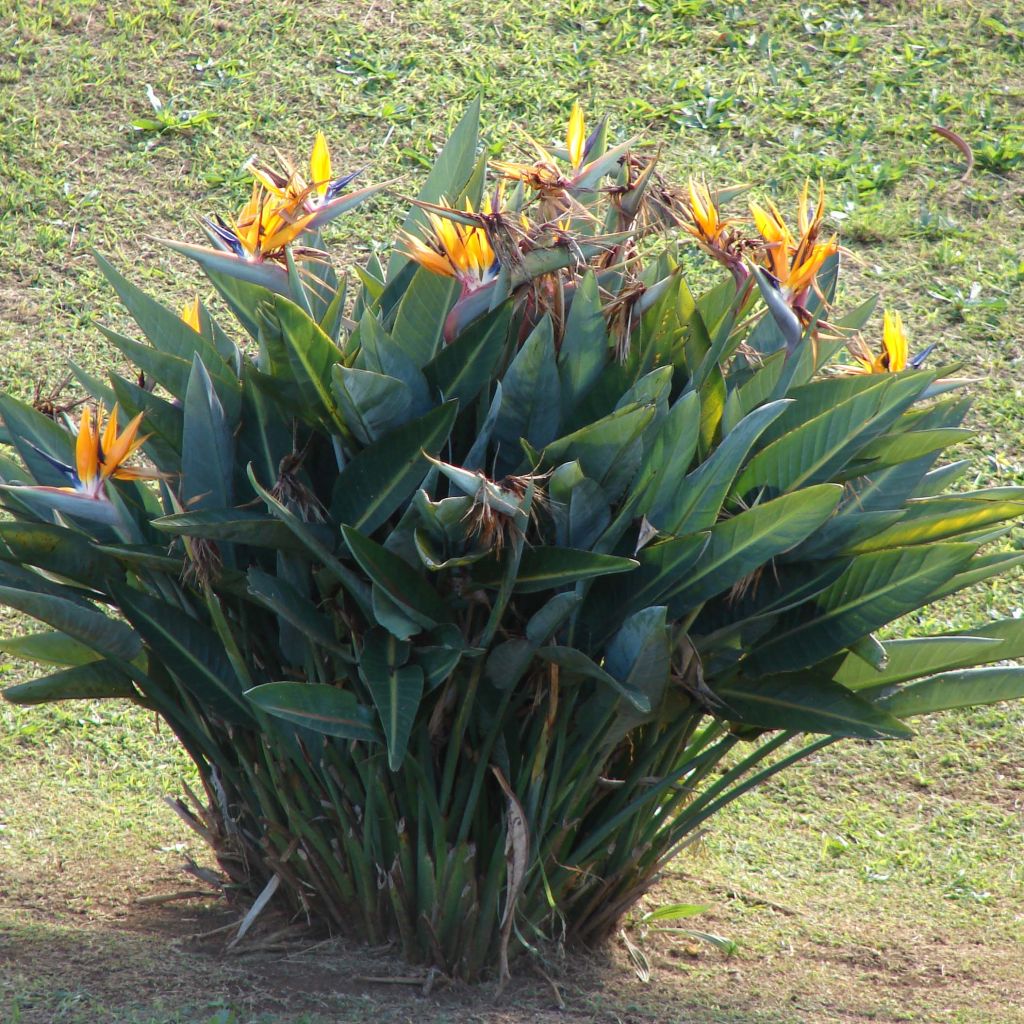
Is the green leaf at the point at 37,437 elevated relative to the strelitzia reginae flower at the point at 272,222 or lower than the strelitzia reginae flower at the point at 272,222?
lower

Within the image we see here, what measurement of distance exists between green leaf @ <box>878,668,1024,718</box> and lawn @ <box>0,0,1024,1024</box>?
697mm

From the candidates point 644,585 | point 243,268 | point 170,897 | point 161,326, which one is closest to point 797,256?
point 644,585

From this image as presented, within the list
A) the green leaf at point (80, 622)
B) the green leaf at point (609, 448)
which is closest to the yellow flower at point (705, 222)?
the green leaf at point (609, 448)

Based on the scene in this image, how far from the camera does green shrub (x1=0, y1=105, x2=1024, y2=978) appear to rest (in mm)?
2297

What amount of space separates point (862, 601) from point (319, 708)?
1024 millimetres

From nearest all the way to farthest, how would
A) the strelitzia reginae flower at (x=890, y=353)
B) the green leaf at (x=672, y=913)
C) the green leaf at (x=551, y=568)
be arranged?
the green leaf at (x=551, y=568) < the strelitzia reginae flower at (x=890, y=353) < the green leaf at (x=672, y=913)

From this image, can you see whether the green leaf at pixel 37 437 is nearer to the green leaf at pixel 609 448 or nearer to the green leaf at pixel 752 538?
the green leaf at pixel 609 448

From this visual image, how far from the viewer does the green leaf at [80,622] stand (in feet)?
7.75

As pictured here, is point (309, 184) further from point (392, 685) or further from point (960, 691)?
point (960, 691)

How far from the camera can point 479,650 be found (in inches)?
89.3

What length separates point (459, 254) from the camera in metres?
2.35

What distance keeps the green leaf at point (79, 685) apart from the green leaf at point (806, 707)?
1.23 meters

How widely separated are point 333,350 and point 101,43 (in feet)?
19.0

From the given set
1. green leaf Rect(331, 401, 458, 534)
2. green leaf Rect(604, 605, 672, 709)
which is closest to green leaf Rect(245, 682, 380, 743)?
green leaf Rect(331, 401, 458, 534)
